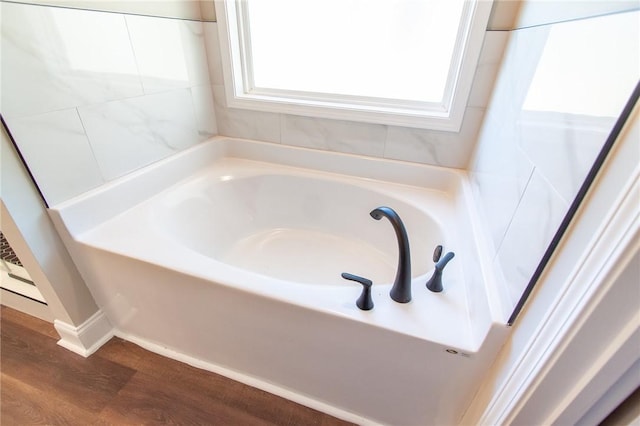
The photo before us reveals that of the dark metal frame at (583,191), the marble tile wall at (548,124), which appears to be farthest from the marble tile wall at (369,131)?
the dark metal frame at (583,191)

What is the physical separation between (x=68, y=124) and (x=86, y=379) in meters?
0.98

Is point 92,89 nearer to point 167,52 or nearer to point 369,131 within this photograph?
point 167,52

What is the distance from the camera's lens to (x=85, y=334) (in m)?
1.23

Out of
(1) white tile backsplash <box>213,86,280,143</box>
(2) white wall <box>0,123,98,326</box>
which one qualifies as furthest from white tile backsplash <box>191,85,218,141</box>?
(2) white wall <box>0,123,98,326</box>

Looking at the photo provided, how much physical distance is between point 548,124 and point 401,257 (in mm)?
462

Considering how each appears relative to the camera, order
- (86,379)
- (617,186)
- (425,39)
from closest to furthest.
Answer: (617,186) → (86,379) → (425,39)

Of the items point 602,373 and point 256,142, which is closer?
point 602,373

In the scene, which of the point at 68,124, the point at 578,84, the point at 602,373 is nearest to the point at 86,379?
the point at 68,124

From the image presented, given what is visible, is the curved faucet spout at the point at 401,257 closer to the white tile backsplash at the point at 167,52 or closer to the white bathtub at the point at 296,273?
the white bathtub at the point at 296,273

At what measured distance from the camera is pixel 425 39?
4.29ft

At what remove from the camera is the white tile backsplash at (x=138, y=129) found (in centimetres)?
111

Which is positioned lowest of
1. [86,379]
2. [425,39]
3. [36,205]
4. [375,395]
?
[86,379]

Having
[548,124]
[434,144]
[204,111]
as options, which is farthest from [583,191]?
[204,111]

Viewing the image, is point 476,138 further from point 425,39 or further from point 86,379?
point 86,379
